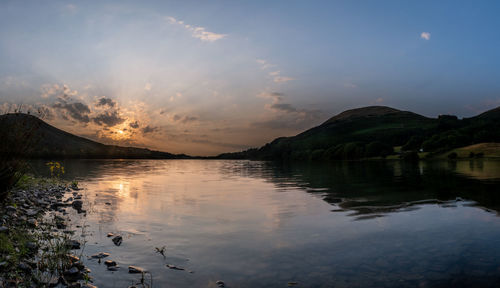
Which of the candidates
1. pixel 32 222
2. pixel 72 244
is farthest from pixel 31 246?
pixel 32 222

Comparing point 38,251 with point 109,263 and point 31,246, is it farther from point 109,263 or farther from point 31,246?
point 109,263

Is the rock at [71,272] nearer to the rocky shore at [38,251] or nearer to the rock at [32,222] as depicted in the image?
the rocky shore at [38,251]

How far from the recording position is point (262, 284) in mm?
8047

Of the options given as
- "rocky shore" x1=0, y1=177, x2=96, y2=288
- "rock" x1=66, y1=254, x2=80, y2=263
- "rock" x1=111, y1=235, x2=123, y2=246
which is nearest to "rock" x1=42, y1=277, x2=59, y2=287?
"rocky shore" x1=0, y1=177, x2=96, y2=288

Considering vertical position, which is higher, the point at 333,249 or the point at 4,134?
the point at 4,134

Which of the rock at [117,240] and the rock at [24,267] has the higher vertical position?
the rock at [24,267]

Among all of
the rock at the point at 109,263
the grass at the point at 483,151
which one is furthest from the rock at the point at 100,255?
the grass at the point at 483,151

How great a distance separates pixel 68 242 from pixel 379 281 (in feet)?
34.4

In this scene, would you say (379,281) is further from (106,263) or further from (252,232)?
(106,263)

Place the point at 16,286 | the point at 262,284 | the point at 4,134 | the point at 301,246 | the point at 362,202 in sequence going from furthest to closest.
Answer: the point at 362,202, the point at 4,134, the point at 301,246, the point at 262,284, the point at 16,286

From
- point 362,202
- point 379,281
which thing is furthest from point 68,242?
point 362,202

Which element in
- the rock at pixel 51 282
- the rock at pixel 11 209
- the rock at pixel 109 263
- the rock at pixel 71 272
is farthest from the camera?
the rock at pixel 11 209

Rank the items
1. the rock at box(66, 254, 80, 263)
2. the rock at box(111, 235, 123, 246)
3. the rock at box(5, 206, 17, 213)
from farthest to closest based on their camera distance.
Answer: the rock at box(5, 206, 17, 213), the rock at box(111, 235, 123, 246), the rock at box(66, 254, 80, 263)

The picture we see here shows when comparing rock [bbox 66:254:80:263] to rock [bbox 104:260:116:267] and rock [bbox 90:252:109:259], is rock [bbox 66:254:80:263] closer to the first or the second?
rock [bbox 90:252:109:259]
